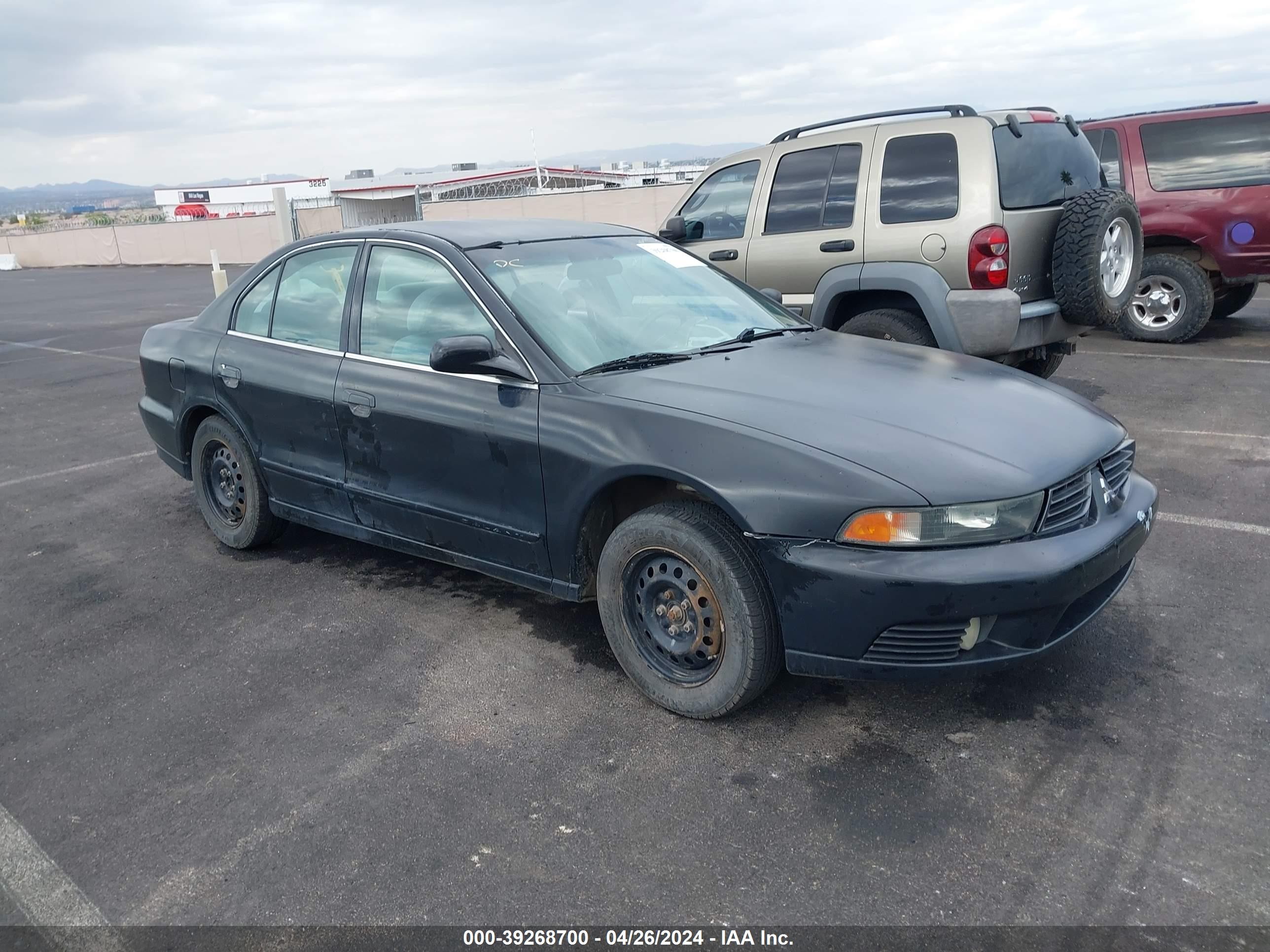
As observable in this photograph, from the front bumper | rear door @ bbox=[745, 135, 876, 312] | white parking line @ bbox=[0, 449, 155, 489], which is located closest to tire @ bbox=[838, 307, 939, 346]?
rear door @ bbox=[745, 135, 876, 312]

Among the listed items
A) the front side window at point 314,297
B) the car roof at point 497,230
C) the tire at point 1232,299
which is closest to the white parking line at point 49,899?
the front side window at point 314,297

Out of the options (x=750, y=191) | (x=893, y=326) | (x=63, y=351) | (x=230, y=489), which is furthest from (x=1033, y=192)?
(x=63, y=351)

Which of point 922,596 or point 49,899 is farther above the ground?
point 922,596

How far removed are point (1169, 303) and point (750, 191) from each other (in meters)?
4.83

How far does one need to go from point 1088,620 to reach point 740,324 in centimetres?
184

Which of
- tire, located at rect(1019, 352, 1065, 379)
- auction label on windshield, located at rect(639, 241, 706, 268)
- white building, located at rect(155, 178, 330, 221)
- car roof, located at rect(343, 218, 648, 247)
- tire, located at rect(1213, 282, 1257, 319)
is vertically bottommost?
tire, located at rect(1213, 282, 1257, 319)

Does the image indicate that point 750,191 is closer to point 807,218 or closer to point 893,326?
point 807,218

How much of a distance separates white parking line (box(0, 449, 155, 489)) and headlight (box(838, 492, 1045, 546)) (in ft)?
19.7

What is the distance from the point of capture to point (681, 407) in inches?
130

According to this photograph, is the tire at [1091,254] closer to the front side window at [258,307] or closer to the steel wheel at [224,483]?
the front side window at [258,307]

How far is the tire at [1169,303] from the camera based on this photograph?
9289mm

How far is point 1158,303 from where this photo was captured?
31.6 feet

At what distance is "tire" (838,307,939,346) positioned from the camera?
246 inches

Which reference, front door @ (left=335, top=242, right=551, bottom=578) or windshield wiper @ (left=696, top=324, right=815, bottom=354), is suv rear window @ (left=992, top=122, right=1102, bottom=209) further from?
front door @ (left=335, top=242, right=551, bottom=578)
